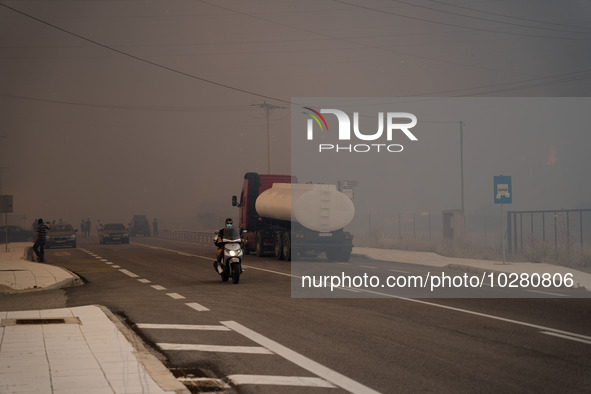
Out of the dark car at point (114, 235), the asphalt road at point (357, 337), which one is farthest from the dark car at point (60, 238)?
the asphalt road at point (357, 337)

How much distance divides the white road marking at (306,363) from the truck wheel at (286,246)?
1682 centimetres

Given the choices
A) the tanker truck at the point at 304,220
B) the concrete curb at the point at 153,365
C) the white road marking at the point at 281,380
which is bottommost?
the white road marking at the point at 281,380

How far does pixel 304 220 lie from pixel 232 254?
9039mm

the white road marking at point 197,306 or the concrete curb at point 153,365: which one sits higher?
the concrete curb at point 153,365

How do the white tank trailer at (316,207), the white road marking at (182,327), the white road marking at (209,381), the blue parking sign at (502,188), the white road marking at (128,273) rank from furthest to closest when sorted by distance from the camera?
the white tank trailer at (316,207)
the blue parking sign at (502,188)
the white road marking at (128,273)
the white road marking at (182,327)
the white road marking at (209,381)

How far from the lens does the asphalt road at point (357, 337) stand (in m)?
6.99

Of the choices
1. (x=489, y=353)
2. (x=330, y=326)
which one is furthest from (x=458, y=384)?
(x=330, y=326)

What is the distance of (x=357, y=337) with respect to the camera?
9.46m

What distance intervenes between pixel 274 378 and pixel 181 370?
3.43ft

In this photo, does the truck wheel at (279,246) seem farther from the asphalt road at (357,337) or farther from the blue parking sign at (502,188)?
the asphalt road at (357,337)

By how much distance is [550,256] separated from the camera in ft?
103

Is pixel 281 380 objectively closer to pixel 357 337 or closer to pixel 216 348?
pixel 216 348

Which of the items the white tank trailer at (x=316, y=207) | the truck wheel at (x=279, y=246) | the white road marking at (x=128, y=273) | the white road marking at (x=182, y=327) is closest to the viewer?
the white road marking at (x=182, y=327)

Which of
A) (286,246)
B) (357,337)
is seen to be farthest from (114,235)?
(357,337)
